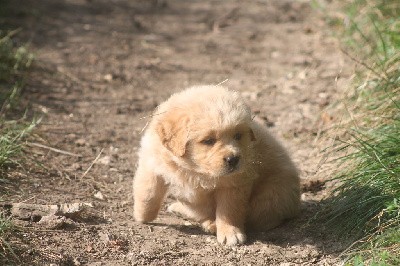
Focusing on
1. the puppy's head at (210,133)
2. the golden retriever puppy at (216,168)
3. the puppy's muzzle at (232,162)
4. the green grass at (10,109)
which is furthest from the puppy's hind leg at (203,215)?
the green grass at (10,109)

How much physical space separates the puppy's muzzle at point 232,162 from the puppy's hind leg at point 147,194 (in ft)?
2.09

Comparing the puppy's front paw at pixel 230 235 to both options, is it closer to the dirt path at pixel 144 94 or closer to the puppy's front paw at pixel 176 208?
the dirt path at pixel 144 94

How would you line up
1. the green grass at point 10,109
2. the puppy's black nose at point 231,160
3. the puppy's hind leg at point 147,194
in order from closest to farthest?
1. the puppy's black nose at point 231,160
2. the puppy's hind leg at point 147,194
3. the green grass at point 10,109

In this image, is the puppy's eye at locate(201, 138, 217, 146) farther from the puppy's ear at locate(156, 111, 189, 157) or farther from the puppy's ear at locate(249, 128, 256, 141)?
the puppy's ear at locate(249, 128, 256, 141)

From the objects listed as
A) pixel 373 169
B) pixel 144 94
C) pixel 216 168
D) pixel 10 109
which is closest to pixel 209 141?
pixel 216 168

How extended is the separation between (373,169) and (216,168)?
3.79 ft

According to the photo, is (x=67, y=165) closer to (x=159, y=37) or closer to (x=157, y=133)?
(x=157, y=133)

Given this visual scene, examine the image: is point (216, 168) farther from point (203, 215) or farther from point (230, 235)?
point (203, 215)

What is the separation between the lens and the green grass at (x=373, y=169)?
423cm

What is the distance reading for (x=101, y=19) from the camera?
9.67 metres

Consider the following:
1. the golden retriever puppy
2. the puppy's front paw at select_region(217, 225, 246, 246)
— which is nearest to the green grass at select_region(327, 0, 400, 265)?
the golden retriever puppy

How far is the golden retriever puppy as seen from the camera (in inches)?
172

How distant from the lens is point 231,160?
436 cm

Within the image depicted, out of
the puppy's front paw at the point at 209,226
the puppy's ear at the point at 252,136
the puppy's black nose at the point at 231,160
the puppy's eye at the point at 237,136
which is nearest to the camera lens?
the puppy's black nose at the point at 231,160
